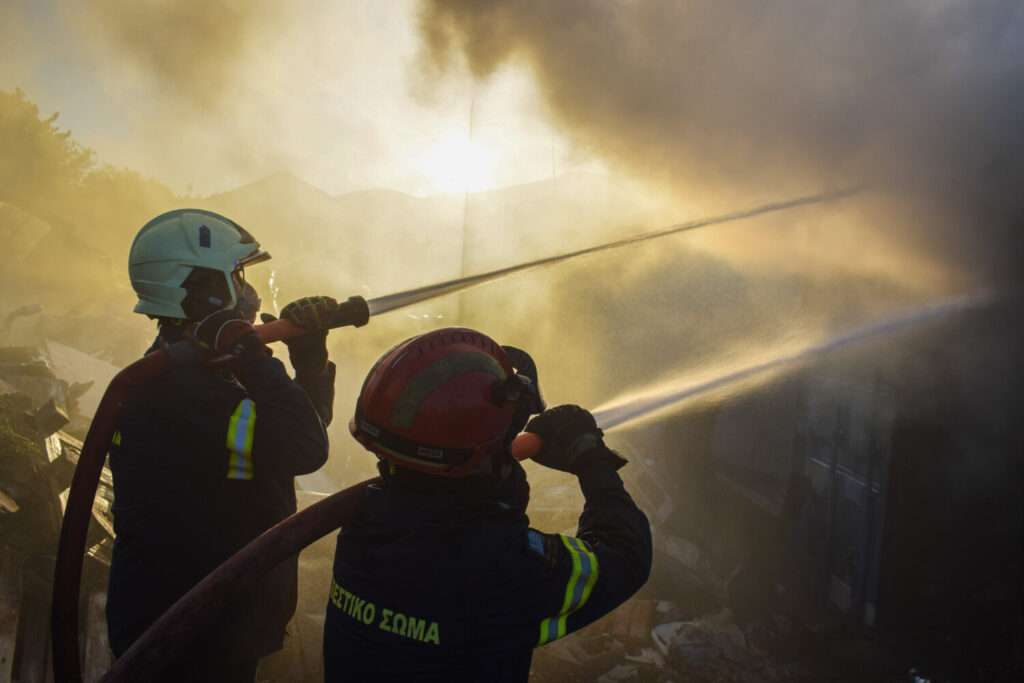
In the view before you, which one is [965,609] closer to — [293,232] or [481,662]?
[481,662]

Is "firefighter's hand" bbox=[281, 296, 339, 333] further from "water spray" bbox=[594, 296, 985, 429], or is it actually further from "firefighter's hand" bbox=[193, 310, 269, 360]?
"water spray" bbox=[594, 296, 985, 429]

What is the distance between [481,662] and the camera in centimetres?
116

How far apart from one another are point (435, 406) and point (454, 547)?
11.1 inches

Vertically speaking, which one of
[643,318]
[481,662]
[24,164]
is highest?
[24,164]

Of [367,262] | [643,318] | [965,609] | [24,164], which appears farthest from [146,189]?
[965,609]

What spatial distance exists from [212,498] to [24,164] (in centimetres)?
1975

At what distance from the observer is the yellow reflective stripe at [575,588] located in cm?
118

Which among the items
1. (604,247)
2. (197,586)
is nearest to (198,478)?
(197,586)

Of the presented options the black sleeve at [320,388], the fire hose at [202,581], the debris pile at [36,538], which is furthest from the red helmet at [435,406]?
the debris pile at [36,538]

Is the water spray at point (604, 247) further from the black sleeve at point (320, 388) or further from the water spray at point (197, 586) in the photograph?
the water spray at point (197, 586)

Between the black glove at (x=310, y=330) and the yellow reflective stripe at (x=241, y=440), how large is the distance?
0.34m

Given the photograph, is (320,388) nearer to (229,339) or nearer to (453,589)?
(229,339)

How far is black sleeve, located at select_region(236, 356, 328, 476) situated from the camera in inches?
66.8

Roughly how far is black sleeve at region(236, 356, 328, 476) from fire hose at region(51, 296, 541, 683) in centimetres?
13
